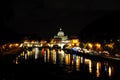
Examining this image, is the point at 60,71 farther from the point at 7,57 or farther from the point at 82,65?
the point at 7,57

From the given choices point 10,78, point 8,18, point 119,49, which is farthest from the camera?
point 119,49

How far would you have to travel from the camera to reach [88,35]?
99.1 metres

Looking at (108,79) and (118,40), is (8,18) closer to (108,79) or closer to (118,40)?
(108,79)

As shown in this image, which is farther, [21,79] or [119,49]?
[119,49]

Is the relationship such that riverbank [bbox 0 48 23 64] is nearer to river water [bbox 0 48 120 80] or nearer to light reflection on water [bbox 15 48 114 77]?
light reflection on water [bbox 15 48 114 77]

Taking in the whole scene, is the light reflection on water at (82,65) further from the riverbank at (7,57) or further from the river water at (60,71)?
the riverbank at (7,57)

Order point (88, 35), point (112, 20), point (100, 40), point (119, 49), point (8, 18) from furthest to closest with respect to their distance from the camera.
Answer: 1. point (88, 35)
2. point (100, 40)
3. point (112, 20)
4. point (119, 49)
5. point (8, 18)

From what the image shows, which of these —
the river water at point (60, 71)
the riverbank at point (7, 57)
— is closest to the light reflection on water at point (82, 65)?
the river water at point (60, 71)

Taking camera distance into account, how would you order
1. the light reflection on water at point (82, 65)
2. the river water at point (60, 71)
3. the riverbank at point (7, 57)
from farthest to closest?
the riverbank at point (7, 57)
the light reflection on water at point (82, 65)
the river water at point (60, 71)

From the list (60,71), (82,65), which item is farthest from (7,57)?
(60,71)

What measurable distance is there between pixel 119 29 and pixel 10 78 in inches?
1784

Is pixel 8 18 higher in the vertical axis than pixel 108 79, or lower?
higher

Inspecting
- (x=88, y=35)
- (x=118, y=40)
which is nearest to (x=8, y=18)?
(x=118, y=40)

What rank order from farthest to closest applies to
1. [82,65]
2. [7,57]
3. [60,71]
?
[7,57]
[82,65]
[60,71]
